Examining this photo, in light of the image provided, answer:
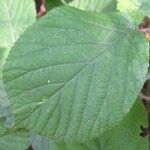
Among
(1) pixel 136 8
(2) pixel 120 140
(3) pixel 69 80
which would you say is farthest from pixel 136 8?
(2) pixel 120 140

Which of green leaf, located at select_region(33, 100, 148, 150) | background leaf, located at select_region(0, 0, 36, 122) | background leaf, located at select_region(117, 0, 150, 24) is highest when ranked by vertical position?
background leaf, located at select_region(117, 0, 150, 24)

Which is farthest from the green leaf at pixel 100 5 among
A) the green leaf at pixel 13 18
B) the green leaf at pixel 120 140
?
the green leaf at pixel 120 140

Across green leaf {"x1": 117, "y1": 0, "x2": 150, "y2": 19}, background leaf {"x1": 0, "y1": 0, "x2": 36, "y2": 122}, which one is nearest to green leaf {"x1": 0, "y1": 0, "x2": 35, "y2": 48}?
background leaf {"x1": 0, "y1": 0, "x2": 36, "y2": 122}

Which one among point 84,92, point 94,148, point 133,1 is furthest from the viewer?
point 94,148

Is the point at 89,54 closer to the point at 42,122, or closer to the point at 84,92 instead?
the point at 84,92

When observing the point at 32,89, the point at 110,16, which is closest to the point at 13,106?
the point at 32,89

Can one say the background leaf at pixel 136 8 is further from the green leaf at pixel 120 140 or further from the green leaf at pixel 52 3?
the green leaf at pixel 52 3

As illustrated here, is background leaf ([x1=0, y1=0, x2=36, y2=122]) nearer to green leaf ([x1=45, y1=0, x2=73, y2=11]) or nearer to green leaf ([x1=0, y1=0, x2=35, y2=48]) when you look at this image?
green leaf ([x1=0, y1=0, x2=35, y2=48])
